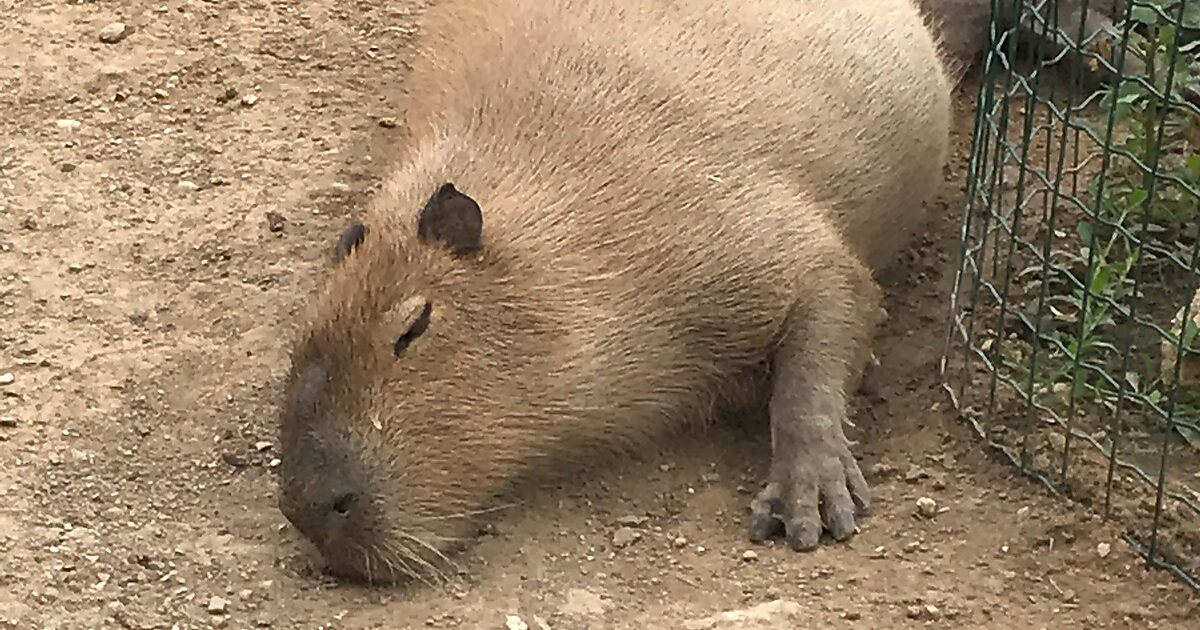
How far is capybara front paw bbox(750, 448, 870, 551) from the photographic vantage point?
3525 mm

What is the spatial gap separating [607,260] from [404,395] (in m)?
0.59

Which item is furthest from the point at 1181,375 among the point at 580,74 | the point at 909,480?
the point at 580,74

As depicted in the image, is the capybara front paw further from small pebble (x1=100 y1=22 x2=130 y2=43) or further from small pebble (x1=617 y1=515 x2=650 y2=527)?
small pebble (x1=100 y1=22 x2=130 y2=43)

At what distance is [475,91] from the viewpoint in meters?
4.05

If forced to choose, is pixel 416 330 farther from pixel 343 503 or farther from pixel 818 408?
pixel 818 408

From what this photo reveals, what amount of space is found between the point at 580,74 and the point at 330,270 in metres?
0.77

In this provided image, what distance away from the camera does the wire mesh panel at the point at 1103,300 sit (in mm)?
3451

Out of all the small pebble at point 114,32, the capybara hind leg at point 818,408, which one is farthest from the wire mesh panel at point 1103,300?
the small pebble at point 114,32

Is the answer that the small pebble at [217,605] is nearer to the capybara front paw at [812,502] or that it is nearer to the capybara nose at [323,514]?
the capybara nose at [323,514]

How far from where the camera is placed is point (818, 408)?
3.79m

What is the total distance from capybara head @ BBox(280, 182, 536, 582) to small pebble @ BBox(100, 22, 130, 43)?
85.0 inches

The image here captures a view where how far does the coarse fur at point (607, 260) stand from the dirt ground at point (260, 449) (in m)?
0.12

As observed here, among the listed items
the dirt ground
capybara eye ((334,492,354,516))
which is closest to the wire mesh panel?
the dirt ground

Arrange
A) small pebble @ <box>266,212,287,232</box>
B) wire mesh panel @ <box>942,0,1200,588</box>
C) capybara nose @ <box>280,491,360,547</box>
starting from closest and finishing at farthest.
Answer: capybara nose @ <box>280,491,360,547</box>, wire mesh panel @ <box>942,0,1200,588</box>, small pebble @ <box>266,212,287,232</box>
